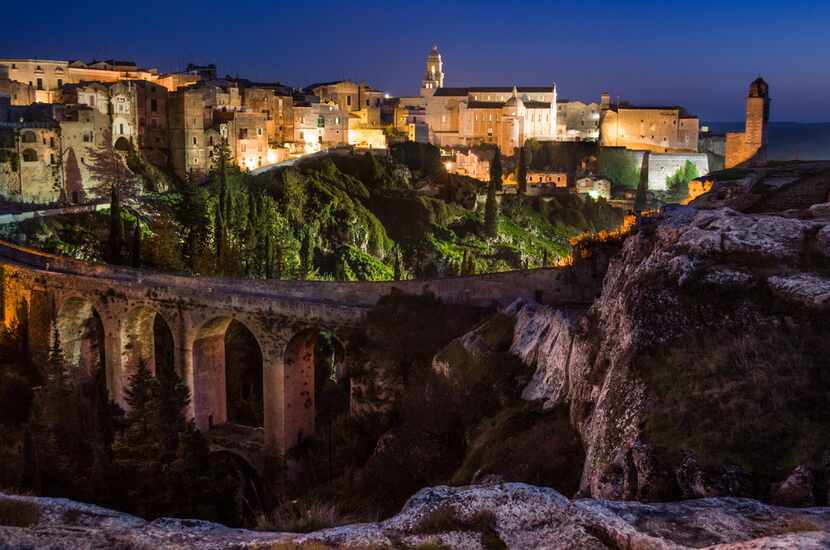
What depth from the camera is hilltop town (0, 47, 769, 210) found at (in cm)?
4962

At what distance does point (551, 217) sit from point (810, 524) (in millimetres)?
68481

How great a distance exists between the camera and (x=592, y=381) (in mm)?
13227

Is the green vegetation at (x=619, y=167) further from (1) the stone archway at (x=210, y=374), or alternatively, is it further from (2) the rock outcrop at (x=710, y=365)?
(2) the rock outcrop at (x=710, y=365)

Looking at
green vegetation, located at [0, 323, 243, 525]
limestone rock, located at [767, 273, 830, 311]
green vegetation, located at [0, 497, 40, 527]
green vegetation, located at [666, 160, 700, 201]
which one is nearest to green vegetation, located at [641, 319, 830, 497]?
limestone rock, located at [767, 273, 830, 311]

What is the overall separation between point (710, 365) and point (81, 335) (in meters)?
30.0

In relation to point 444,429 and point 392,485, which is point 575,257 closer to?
point 444,429

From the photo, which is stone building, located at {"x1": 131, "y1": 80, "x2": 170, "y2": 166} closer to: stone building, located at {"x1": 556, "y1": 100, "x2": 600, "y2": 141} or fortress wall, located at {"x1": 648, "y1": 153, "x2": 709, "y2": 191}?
fortress wall, located at {"x1": 648, "y1": 153, "x2": 709, "y2": 191}

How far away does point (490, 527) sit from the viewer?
25.9 feet

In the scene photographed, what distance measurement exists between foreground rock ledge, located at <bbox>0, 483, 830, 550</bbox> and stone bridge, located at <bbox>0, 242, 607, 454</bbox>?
17.3 meters

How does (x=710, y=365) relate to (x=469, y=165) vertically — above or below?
below

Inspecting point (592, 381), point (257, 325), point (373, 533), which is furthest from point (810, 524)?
point (257, 325)

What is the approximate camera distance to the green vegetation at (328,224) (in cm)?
4425

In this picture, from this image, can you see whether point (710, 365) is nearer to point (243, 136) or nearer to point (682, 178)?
point (243, 136)

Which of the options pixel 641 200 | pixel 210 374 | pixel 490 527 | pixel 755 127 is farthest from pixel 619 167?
pixel 490 527
